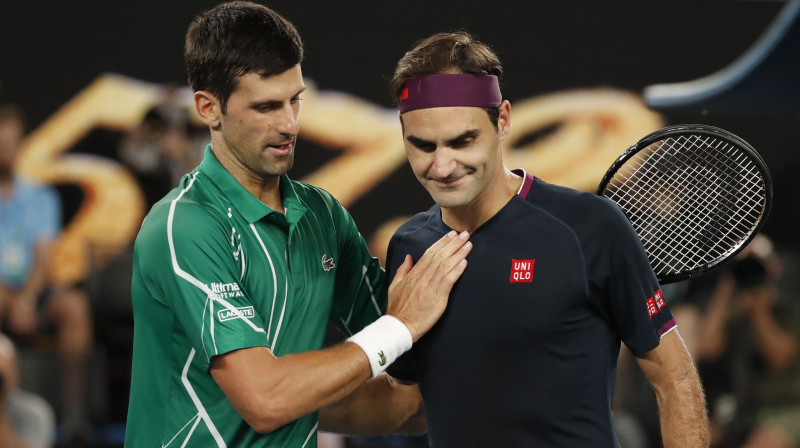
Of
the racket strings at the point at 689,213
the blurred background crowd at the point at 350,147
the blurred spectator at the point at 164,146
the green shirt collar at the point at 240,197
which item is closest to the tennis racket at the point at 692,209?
the racket strings at the point at 689,213

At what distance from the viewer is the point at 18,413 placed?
6355 millimetres

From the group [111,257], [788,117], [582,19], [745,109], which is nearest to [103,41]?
[111,257]

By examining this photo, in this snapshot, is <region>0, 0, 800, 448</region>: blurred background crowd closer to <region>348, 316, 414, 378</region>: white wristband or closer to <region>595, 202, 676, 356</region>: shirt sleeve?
<region>348, 316, 414, 378</region>: white wristband

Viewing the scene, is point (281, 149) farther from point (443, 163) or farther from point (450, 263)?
point (450, 263)

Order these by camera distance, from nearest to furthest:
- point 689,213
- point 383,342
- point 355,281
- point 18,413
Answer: point 383,342
point 355,281
point 689,213
point 18,413

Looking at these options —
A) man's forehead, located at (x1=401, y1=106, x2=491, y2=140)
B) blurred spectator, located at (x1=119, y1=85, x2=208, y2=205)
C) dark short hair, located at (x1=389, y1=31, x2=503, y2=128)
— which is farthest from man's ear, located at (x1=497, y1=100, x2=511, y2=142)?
blurred spectator, located at (x1=119, y1=85, x2=208, y2=205)

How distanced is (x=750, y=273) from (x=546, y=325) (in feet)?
14.9

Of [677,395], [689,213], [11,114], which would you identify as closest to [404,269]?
[677,395]

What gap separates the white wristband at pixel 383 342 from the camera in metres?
2.62

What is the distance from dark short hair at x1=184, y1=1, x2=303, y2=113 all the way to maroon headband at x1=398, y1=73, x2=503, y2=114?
331mm

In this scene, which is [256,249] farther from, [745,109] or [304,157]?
[745,109]

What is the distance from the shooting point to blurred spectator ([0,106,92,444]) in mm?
6664

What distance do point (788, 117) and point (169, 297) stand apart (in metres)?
5.58

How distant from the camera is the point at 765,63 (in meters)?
6.27
